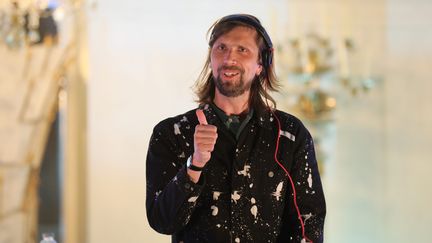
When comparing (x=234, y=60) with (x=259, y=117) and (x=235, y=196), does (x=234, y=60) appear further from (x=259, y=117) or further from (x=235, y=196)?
(x=235, y=196)

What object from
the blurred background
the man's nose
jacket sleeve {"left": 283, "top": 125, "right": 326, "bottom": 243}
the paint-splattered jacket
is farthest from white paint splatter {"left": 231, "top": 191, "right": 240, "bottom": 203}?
the blurred background

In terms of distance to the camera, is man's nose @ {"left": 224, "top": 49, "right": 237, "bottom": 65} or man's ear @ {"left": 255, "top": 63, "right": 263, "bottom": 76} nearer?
man's nose @ {"left": 224, "top": 49, "right": 237, "bottom": 65}

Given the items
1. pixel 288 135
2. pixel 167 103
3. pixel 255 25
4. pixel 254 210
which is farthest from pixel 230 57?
pixel 167 103

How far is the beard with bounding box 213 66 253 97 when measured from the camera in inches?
55.1

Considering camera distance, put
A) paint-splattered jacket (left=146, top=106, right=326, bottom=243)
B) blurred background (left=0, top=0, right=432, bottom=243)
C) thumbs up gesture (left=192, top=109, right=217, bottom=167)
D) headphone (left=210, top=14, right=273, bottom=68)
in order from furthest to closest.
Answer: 1. blurred background (left=0, top=0, right=432, bottom=243)
2. headphone (left=210, top=14, right=273, bottom=68)
3. paint-splattered jacket (left=146, top=106, right=326, bottom=243)
4. thumbs up gesture (left=192, top=109, right=217, bottom=167)

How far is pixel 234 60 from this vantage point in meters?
1.40

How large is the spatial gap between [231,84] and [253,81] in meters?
0.14

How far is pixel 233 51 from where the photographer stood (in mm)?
1412

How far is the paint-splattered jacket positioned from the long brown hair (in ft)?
→ 0.19

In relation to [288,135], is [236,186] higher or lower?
lower

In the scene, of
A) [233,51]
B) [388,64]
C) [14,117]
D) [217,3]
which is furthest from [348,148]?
[233,51]

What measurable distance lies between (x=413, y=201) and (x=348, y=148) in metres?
0.39

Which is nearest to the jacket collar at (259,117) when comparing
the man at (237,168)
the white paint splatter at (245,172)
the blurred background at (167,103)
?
the man at (237,168)

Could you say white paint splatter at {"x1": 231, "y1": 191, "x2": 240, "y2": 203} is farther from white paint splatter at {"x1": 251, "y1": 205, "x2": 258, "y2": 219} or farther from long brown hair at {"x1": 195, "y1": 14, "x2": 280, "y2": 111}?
long brown hair at {"x1": 195, "y1": 14, "x2": 280, "y2": 111}
